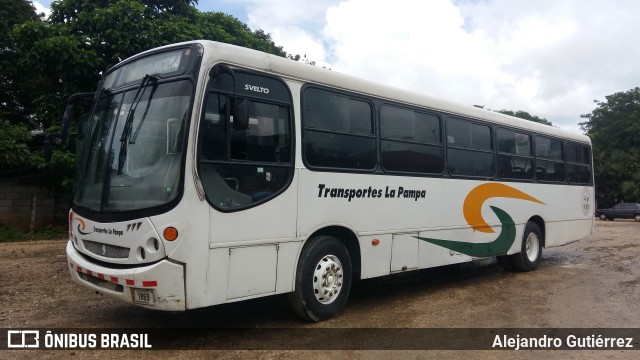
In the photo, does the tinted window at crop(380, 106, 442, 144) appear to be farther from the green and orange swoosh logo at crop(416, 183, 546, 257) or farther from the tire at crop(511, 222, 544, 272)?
the tire at crop(511, 222, 544, 272)

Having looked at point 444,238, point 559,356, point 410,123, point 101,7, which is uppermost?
point 101,7

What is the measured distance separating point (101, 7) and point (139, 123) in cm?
1127

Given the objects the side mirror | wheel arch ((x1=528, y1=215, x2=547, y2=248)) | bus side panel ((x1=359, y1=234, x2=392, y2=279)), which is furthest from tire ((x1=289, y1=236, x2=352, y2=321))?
wheel arch ((x1=528, y1=215, x2=547, y2=248))

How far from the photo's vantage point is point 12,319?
242 inches

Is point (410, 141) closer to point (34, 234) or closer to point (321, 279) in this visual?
point (321, 279)

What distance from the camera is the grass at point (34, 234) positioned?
1393cm

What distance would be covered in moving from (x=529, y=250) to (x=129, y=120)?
8.59 metres

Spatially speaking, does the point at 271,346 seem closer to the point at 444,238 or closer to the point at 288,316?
the point at 288,316

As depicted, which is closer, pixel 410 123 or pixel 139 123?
pixel 139 123

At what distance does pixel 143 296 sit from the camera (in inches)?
185

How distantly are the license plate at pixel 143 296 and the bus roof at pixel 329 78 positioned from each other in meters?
2.36

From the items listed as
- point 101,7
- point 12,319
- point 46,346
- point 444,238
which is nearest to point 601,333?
point 444,238

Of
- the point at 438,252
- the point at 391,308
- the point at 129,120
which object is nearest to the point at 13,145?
the point at 129,120

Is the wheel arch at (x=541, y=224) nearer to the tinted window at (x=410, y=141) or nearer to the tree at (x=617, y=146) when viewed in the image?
the tinted window at (x=410, y=141)
